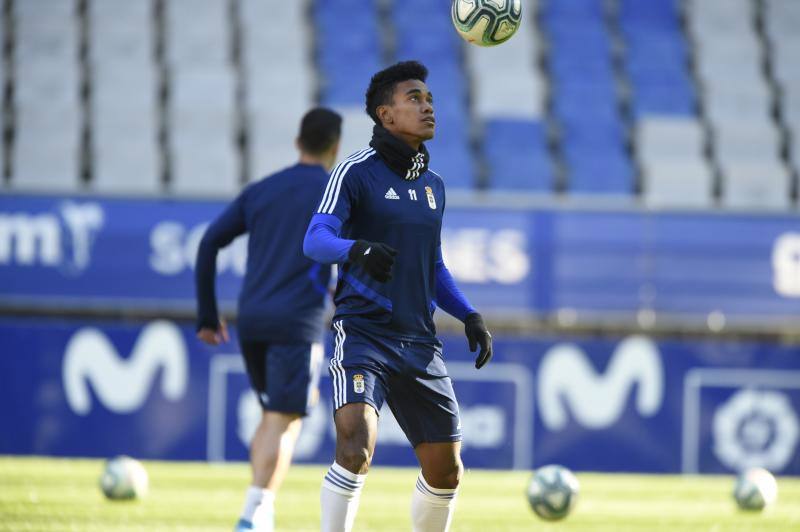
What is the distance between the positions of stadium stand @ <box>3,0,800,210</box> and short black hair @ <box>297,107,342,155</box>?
27.3 feet

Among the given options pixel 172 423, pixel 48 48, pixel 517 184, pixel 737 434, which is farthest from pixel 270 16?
pixel 737 434

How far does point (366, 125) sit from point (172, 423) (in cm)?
526

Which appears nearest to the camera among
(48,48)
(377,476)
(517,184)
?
(377,476)

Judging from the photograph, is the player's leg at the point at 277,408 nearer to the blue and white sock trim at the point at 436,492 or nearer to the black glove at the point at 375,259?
the blue and white sock trim at the point at 436,492

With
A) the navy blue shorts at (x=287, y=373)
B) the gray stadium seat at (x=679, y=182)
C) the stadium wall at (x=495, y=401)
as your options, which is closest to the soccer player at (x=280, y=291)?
the navy blue shorts at (x=287, y=373)

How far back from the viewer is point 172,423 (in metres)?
13.0

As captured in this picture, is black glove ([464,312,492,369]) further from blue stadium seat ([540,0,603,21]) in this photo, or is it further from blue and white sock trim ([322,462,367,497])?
blue stadium seat ([540,0,603,21])

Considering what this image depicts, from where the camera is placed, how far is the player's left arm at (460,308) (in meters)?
6.03

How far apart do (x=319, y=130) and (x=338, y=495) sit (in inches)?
107

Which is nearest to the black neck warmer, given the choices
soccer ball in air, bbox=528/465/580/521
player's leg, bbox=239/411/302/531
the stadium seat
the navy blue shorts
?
the navy blue shorts

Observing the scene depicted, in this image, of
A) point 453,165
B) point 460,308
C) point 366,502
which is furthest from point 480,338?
point 453,165

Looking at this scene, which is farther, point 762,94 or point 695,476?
point 762,94

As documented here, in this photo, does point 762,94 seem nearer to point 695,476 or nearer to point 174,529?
point 695,476

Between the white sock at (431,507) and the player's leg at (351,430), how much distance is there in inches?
16.2
